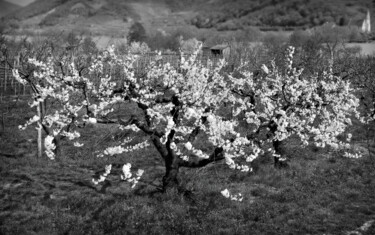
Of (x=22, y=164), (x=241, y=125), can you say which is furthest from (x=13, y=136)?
(x=241, y=125)

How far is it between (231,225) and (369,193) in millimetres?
6849

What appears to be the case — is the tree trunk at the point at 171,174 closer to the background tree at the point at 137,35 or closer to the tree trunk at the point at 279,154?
the tree trunk at the point at 279,154

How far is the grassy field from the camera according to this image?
11047mm

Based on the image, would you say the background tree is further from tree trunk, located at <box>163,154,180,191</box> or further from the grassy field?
tree trunk, located at <box>163,154,180,191</box>

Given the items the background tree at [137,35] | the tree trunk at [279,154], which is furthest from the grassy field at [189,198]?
the background tree at [137,35]

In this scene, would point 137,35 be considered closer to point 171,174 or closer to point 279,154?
point 279,154

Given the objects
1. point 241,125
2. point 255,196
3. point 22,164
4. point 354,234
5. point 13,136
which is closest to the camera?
point 354,234

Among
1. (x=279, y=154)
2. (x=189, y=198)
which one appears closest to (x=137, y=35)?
(x=279, y=154)

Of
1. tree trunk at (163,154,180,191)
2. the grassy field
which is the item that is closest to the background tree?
the grassy field

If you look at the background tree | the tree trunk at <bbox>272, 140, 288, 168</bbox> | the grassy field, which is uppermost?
the background tree

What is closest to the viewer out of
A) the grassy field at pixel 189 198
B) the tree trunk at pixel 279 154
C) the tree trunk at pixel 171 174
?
the grassy field at pixel 189 198

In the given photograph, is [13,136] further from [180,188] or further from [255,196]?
[255,196]

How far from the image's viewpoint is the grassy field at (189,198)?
11.0 metres

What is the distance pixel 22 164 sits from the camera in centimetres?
1662
